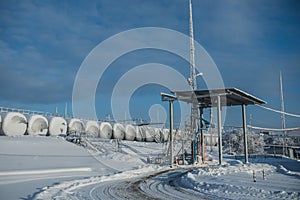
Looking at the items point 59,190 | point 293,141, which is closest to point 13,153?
point 59,190

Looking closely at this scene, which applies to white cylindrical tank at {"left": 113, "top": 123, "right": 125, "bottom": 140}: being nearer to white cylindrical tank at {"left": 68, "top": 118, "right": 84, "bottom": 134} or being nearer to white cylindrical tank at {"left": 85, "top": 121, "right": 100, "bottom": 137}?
A: white cylindrical tank at {"left": 85, "top": 121, "right": 100, "bottom": 137}

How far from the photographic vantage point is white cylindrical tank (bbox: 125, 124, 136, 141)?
51594 mm

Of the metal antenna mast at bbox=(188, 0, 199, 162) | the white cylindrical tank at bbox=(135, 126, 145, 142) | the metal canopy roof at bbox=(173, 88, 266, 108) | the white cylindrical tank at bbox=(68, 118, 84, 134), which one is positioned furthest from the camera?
the white cylindrical tank at bbox=(135, 126, 145, 142)

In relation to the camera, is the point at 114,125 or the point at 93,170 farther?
the point at 114,125

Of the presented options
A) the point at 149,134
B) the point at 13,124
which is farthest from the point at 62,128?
the point at 149,134

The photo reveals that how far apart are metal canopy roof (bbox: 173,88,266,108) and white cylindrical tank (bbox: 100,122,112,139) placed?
69.7 ft

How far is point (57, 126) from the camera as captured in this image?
3953cm

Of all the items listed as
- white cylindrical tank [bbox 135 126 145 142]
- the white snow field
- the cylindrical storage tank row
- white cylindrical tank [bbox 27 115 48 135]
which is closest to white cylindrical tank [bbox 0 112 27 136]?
the cylindrical storage tank row

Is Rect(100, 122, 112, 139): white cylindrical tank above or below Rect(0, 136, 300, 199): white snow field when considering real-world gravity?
above

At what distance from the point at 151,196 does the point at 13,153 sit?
15.2m

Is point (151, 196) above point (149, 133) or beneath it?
beneath

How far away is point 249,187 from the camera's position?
1153 centimetres

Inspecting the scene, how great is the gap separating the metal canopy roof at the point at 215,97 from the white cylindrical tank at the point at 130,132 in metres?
23.9

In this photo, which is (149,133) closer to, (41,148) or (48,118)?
(48,118)
